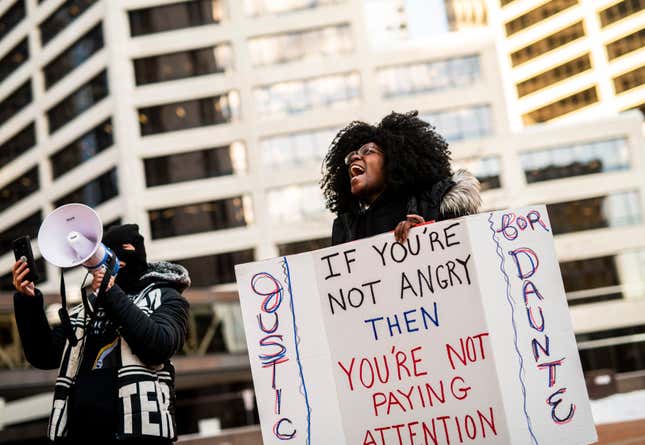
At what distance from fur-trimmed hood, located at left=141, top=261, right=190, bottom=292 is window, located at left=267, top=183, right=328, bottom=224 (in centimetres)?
4024

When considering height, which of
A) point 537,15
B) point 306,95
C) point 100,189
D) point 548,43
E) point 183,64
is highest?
point 537,15

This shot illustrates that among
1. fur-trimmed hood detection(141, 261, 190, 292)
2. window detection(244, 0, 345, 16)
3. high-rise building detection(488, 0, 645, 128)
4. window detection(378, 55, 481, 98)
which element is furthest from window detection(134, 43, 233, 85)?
fur-trimmed hood detection(141, 261, 190, 292)

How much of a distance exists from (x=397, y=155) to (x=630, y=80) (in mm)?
57323

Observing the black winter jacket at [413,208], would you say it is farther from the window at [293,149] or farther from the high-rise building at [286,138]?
the window at [293,149]

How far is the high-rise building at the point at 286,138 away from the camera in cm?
4484

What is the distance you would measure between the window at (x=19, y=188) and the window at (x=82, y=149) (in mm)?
2212

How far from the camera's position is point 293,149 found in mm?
45406

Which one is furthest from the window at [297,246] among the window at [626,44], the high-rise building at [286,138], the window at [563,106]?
the window at [626,44]

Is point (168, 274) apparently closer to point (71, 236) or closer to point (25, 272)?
point (71, 236)

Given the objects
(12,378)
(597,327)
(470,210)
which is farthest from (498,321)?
(597,327)

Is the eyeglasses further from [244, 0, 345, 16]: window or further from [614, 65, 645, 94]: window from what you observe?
[614, 65, 645, 94]: window

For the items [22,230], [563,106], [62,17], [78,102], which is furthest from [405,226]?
[563,106]

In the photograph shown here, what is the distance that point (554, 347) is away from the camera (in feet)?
12.2

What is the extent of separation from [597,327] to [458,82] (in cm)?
1448
